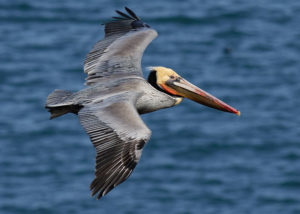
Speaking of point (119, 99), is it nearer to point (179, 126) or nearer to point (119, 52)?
point (119, 52)

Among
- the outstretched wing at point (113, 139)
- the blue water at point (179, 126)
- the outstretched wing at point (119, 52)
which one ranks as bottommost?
the blue water at point (179, 126)

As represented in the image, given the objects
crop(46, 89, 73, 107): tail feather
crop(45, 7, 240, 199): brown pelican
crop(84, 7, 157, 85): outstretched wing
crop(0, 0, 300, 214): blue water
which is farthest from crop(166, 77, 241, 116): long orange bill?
crop(0, 0, 300, 214): blue water

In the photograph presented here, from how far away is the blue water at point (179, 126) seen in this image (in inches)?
1017

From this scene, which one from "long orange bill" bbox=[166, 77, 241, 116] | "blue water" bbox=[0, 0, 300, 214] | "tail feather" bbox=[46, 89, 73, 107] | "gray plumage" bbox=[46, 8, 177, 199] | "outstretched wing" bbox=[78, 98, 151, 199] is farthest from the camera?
"blue water" bbox=[0, 0, 300, 214]

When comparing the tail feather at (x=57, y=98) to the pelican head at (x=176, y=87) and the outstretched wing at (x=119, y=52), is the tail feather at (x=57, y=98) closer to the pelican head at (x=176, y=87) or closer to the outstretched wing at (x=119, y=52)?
the outstretched wing at (x=119, y=52)

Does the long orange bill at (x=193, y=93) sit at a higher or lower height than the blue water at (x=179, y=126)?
higher

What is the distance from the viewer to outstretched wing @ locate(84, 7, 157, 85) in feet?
38.5

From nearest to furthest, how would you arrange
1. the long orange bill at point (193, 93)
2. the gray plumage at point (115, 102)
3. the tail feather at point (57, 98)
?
the gray plumage at point (115, 102) → the tail feather at point (57, 98) → the long orange bill at point (193, 93)

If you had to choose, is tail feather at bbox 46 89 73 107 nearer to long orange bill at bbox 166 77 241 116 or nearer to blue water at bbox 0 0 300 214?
long orange bill at bbox 166 77 241 116

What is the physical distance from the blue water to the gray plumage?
43.9 feet

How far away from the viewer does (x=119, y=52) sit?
39.9 ft

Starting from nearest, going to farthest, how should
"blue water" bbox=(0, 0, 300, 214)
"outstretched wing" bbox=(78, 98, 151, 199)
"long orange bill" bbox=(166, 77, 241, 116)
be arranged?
"outstretched wing" bbox=(78, 98, 151, 199), "long orange bill" bbox=(166, 77, 241, 116), "blue water" bbox=(0, 0, 300, 214)

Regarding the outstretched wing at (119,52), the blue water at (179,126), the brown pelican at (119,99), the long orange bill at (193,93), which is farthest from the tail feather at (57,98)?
the blue water at (179,126)

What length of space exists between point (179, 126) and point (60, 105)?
17242mm
